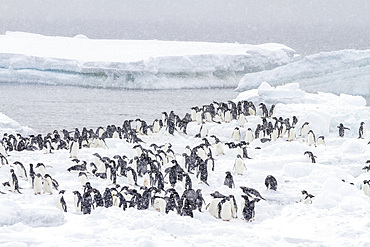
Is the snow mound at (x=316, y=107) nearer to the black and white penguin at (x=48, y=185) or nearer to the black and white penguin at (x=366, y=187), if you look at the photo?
the black and white penguin at (x=366, y=187)

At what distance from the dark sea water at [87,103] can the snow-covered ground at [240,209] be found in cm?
895

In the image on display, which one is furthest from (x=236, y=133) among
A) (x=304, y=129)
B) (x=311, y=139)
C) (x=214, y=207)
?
(x=214, y=207)

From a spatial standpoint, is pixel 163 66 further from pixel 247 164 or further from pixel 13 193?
pixel 13 193

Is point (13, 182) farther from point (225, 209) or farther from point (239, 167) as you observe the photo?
point (239, 167)

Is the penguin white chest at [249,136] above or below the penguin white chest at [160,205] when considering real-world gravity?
above

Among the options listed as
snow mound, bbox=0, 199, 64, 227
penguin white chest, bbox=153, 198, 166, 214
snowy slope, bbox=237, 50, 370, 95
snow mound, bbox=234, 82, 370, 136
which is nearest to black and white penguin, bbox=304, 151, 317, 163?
snow mound, bbox=234, 82, 370, 136

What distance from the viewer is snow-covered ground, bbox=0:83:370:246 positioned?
25.1 ft

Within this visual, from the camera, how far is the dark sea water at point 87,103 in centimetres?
2575

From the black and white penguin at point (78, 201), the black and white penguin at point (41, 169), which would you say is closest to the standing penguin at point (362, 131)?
the black and white penguin at point (41, 169)

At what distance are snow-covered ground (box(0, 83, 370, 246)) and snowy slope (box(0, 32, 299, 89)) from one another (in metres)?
18.0

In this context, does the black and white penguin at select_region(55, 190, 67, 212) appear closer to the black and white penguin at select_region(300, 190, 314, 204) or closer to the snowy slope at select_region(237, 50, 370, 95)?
the black and white penguin at select_region(300, 190, 314, 204)

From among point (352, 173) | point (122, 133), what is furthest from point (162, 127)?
point (352, 173)

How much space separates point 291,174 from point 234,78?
26517 mm

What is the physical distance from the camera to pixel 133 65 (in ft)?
112
